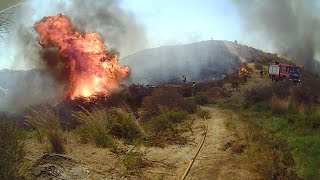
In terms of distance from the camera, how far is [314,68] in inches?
1842

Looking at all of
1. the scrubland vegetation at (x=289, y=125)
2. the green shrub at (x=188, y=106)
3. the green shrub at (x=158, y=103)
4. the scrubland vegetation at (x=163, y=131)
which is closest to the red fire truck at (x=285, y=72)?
the scrubland vegetation at (x=289, y=125)

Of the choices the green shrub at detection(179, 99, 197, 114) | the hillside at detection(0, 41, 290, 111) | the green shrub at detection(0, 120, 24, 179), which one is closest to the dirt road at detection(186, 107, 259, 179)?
the green shrub at detection(0, 120, 24, 179)

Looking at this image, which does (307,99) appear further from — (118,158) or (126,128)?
(118,158)

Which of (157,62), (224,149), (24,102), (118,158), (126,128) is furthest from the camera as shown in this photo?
(157,62)

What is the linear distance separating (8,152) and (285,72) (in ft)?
131

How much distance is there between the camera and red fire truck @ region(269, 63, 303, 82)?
41438mm

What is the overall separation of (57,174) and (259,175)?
470 cm

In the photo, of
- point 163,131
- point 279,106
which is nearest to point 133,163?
point 163,131

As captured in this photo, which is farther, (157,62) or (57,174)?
(157,62)

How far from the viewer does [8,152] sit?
7.17 metres

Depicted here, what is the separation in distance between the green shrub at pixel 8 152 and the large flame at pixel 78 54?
57.9 feet

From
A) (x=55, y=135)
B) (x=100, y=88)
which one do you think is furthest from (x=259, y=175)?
(x=100, y=88)

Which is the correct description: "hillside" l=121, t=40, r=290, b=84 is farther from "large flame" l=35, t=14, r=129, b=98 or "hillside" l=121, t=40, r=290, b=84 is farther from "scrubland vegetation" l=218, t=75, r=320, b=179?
"scrubland vegetation" l=218, t=75, r=320, b=179

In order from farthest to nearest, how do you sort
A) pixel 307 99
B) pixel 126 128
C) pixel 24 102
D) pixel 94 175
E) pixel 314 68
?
pixel 314 68 < pixel 24 102 < pixel 307 99 < pixel 126 128 < pixel 94 175
